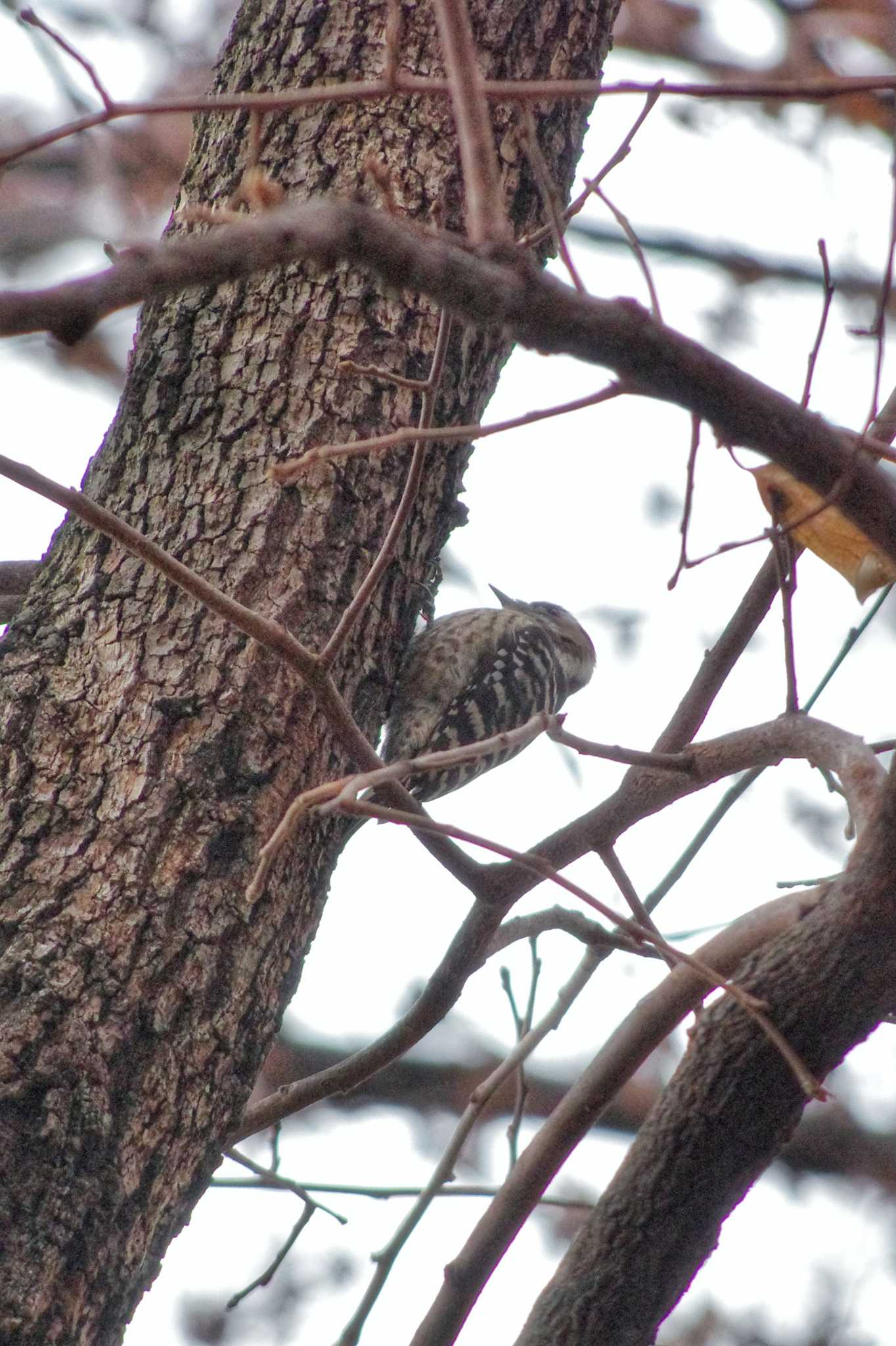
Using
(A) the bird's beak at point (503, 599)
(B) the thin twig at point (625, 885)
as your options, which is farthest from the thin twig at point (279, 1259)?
(A) the bird's beak at point (503, 599)

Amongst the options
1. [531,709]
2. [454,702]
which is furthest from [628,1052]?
[531,709]

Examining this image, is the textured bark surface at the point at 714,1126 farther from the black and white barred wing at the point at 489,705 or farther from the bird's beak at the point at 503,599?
the bird's beak at the point at 503,599

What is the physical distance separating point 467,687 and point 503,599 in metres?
1.42

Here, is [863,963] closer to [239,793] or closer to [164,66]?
[239,793]

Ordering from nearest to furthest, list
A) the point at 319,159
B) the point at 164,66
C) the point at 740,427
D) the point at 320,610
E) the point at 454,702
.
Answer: the point at 740,427, the point at 320,610, the point at 319,159, the point at 454,702, the point at 164,66

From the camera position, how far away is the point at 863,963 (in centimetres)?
180

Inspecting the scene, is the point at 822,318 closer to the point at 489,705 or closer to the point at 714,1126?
the point at 714,1126

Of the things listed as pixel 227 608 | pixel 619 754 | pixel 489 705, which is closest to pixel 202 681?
pixel 227 608

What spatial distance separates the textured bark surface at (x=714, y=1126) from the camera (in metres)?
1.83

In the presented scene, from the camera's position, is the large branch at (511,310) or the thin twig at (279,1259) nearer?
the large branch at (511,310)

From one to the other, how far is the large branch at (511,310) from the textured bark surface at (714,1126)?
0.61m

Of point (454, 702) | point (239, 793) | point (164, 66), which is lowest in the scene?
point (239, 793)

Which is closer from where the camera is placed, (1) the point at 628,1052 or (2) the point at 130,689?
(1) the point at 628,1052

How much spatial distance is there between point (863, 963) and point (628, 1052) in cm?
60
